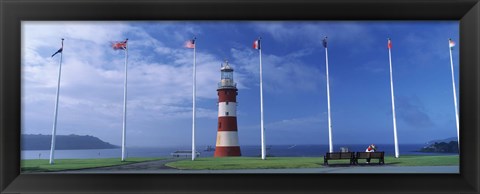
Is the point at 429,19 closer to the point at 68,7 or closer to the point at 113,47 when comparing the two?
the point at 68,7

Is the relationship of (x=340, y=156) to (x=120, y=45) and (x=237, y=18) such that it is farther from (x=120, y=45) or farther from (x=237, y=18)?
(x=120, y=45)

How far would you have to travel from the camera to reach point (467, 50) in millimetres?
5312

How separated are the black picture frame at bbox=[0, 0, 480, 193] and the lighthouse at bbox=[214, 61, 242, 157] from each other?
14501 mm

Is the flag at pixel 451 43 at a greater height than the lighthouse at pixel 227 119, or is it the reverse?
the flag at pixel 451 43

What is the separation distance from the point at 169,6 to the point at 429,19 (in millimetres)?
2839

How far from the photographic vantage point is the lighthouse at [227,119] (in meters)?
19.9

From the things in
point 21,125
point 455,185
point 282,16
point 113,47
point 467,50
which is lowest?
point 455,185

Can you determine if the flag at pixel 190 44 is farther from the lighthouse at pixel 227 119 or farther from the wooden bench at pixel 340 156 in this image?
the wooden bench at pixel 340 156

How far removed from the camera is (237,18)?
519cm

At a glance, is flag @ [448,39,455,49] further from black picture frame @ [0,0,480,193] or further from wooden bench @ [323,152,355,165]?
black picture frame @ [0,0,480,193]

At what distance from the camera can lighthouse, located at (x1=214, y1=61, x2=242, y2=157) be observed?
782 inches

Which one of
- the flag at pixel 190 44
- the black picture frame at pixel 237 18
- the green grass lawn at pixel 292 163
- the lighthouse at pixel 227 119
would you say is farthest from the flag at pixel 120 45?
the black picture frame at pixel 237 18

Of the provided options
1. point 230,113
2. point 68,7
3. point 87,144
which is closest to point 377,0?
point 68,7

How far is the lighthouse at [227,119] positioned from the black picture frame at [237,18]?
14501 mm
